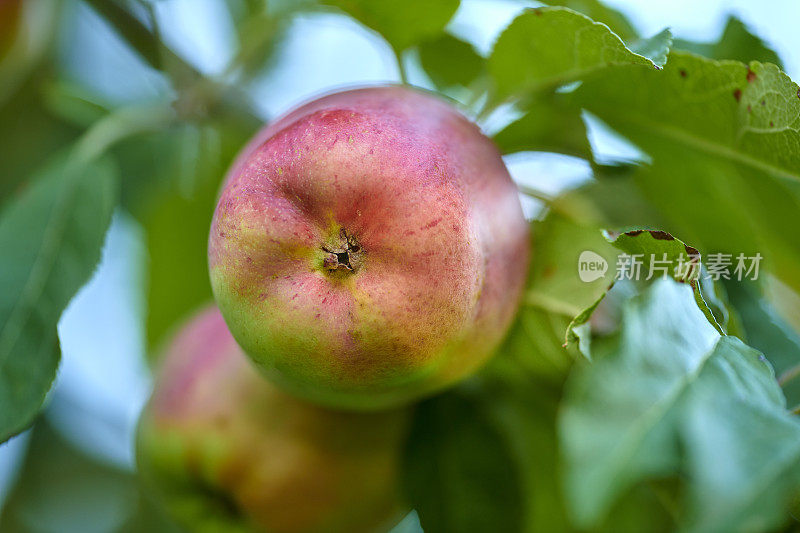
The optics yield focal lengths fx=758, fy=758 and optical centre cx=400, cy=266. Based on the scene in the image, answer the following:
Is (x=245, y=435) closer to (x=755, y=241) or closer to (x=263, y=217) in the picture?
(x=263, y=217)

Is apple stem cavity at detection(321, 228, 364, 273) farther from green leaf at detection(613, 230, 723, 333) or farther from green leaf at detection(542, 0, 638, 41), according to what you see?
green leaf at detection(542, 0, 638, 41)

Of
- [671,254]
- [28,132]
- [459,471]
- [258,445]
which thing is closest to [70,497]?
[28,132]

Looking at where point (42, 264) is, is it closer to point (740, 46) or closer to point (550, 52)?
point (550, 52)

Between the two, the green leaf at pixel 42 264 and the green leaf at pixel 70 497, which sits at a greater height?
the green leaf at pixel 42 264

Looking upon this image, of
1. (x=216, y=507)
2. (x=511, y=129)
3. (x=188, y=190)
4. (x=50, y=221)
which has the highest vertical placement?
(x=511, y=129)

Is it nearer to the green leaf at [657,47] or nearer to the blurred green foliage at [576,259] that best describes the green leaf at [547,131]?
the blurred green foliage at [576,259]

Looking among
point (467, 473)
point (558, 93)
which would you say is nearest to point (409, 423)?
point (467, 473)

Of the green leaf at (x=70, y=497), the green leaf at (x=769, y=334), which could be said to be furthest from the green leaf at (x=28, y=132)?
the green leaf at (x=769, y=334)
